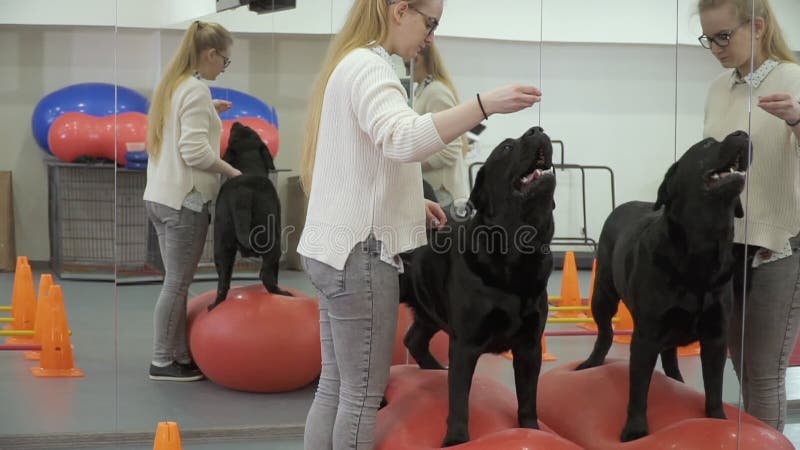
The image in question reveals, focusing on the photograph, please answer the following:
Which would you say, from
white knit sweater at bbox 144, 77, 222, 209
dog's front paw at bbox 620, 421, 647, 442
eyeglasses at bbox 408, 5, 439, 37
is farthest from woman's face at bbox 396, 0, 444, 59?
white knit sweater at bbox 144, 77, 222, 209

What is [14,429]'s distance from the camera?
3.92 metres

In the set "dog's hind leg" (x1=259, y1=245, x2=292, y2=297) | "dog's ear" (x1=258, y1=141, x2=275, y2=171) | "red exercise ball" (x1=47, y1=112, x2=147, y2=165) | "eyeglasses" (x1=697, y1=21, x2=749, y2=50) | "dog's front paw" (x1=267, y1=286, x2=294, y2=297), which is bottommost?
"dog's front paw" (x1=267, y1=286, x2=294, y2=297)

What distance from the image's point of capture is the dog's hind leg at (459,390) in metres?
2.92

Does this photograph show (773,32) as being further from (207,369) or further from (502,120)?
(207,369)

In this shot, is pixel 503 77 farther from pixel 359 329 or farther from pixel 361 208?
pixel 359 329

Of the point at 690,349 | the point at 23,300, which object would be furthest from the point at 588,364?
the point at 23,300

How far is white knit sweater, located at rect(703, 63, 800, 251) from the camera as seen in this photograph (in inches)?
110

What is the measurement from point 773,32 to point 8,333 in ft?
10.1

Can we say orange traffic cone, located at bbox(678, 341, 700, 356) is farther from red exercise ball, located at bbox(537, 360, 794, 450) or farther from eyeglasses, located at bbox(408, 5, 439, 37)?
eyeglasses, located at bbox(408, 5, 439, 37)

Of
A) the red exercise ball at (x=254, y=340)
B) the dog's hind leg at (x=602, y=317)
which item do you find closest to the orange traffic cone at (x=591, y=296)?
the dog's hind leg at (x=602, y=317)

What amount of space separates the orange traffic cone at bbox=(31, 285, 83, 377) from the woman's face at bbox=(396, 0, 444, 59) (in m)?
2.19

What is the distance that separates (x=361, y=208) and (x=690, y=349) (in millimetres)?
1197

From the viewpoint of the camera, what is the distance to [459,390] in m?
2.94

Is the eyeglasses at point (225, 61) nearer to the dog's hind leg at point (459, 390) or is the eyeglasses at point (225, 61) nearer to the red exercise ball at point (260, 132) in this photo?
the red exercise ball at point (260, 132)
